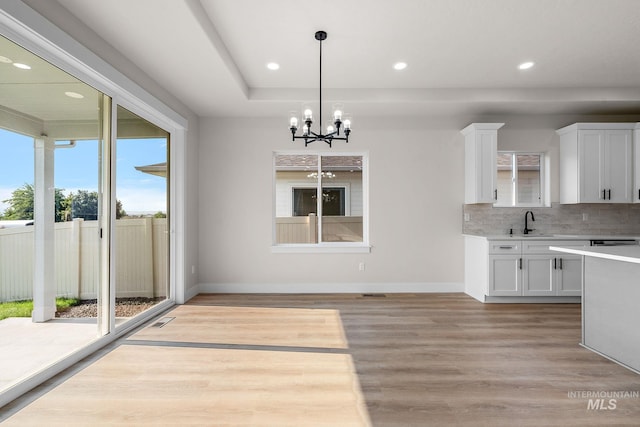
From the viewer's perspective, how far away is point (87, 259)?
2.64 metres

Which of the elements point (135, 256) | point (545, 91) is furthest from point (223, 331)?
point (545, 91)

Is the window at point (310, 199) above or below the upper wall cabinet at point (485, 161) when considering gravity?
below

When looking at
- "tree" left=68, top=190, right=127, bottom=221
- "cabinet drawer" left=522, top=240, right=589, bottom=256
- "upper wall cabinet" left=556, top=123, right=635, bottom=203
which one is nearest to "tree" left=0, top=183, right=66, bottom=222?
"tree" left=68, top=190, right=127, bottom=221

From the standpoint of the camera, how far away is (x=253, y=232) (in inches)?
187

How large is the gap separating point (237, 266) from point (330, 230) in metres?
1.52

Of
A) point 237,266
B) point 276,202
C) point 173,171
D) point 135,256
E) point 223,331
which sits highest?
point 173,171

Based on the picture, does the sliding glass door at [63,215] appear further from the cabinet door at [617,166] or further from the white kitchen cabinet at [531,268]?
the cabinet door at [617,166]

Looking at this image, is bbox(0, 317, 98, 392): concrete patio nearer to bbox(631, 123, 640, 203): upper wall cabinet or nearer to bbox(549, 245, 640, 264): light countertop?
bbox(549, 245, 640, 264): light countertop

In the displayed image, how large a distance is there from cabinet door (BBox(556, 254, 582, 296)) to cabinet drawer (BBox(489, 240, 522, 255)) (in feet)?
1.89

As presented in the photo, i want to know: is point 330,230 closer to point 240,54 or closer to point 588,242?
point 240,54

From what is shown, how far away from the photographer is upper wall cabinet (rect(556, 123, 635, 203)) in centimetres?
429


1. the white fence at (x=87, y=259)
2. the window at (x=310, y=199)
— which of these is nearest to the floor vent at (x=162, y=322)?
the white fence at (x=87, y=259)

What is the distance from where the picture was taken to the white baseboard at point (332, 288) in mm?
4684

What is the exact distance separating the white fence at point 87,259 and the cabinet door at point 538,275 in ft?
15.3
